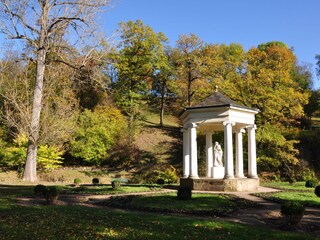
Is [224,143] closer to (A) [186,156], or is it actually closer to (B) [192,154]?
(B) [192,154]

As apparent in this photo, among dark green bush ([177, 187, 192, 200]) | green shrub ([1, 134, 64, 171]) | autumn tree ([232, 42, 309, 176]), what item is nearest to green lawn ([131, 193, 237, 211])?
dark green bush ([177, 187, 192, 200])

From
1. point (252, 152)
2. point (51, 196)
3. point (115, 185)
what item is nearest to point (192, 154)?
point (252, 152)

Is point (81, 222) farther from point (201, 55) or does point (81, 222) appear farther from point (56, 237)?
point (201, 55)

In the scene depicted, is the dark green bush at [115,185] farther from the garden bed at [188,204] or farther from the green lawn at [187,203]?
the green lawn at [187,203]

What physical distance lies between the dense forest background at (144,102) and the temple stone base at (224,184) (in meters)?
9.94

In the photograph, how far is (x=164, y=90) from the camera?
5669cm

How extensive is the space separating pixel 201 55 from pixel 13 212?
40.1 meters

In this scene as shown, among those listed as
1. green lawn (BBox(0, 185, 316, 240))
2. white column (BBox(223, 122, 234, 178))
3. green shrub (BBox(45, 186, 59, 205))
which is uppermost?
white column (BBox(223, 122, 234, 178))

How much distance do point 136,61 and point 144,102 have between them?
41.0 ft

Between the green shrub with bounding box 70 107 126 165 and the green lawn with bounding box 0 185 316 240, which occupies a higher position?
the green shrub with bounding box 70 107 126 165

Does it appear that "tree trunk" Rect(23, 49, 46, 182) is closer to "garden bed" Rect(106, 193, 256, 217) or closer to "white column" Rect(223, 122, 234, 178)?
"garden bed" Rect(106, 193, 256, 217)

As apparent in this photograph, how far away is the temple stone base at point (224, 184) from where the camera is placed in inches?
783

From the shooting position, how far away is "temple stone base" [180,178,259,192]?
19891 mm

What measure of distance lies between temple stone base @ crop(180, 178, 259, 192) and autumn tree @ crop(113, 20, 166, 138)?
95.0 ft
